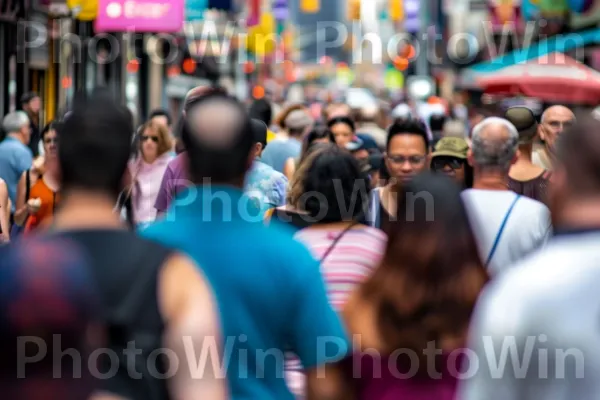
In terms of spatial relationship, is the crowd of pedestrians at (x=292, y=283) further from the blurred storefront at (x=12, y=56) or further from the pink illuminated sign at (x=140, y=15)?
the blurred storefront at (x=12, y=56)

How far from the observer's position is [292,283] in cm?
452

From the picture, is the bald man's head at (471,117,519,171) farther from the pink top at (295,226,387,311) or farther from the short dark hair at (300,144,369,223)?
the pink top at (295,226,387,311)

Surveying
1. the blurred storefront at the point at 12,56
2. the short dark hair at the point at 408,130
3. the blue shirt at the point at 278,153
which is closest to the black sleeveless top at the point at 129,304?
the short dark hair at the point at 408,130

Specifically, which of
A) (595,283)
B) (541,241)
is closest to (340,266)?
(541,241)

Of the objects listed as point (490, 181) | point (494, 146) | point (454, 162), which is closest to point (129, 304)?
point (490, 181)

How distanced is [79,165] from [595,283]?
136 cm

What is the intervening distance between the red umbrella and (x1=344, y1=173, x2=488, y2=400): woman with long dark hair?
12.3 metres

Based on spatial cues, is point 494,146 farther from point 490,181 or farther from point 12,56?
point 12,56

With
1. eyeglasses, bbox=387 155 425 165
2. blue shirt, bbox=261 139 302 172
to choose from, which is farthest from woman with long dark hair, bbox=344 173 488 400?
blue shirt, bbox=261 139 302 172

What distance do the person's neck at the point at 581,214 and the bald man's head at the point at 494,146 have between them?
3.44m

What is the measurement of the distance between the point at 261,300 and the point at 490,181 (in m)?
2.82

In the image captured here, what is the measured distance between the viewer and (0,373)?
9.84 ft

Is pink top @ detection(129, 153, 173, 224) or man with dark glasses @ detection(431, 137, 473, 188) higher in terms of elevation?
man with dark glasses @ detection(431, 137, 473, 188)

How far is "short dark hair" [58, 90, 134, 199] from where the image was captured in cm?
393
